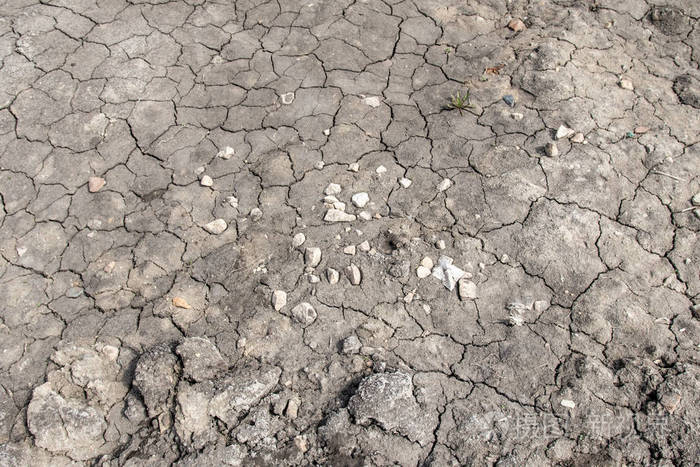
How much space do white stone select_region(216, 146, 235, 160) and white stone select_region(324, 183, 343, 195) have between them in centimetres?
74

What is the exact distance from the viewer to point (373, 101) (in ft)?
12.9

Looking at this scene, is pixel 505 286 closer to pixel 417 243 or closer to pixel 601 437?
pixel 417 243

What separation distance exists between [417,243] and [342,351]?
0.78 meters

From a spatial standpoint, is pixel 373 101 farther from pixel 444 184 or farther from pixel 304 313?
pixel 304 313

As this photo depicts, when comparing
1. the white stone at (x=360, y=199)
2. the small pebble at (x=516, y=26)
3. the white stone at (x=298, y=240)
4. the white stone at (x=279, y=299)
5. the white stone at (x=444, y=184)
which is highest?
the small pebble at (x=516, y=26)

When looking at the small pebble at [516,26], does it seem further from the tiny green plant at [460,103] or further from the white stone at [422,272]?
the white stone at [422,272]

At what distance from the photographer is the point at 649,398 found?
8.70 ft

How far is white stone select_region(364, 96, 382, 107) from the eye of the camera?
392cm

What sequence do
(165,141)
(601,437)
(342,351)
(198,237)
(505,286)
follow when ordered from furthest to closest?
(165,141) < (198,237) < (505,286) < (342,351) < (601,437)

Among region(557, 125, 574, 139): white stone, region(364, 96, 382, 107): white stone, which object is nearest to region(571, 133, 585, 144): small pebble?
region(557, 125, 574, 139): white stone

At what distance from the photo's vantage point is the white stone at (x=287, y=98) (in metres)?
3.98

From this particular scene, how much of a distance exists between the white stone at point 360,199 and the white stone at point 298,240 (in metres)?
0.39

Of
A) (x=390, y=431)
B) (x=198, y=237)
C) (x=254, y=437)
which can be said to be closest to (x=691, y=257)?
(x=390, y=431)

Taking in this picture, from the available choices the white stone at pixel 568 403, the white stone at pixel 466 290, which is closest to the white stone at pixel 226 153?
the white stone at pixel 466 290
